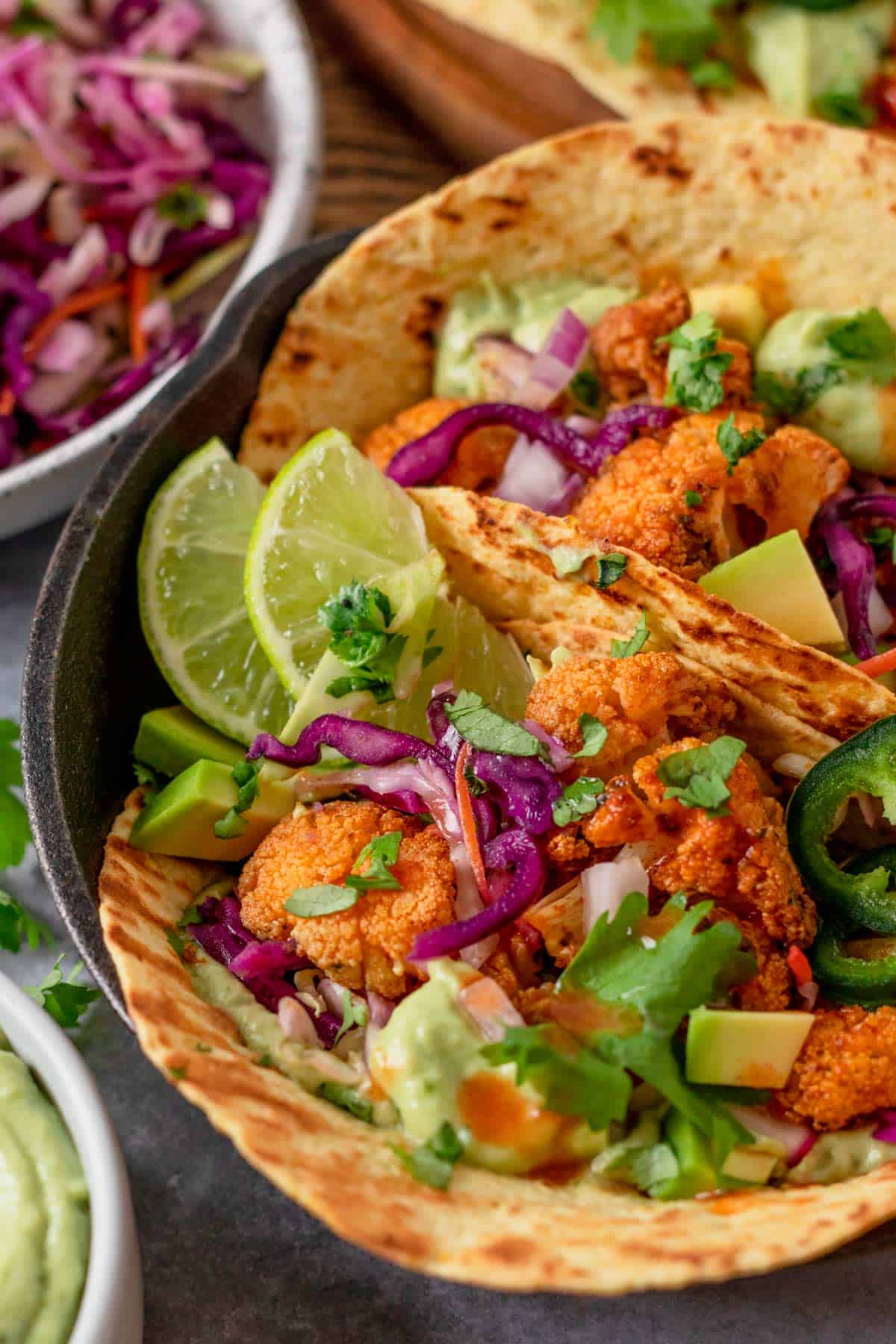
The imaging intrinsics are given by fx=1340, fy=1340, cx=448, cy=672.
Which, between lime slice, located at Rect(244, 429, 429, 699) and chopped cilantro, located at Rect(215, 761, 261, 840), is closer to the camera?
chopped cilantro, located at Rect(215, 761, 261, 840)

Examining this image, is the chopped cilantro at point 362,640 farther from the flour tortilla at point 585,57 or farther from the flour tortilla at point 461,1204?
the flour tortilla at point 585,57

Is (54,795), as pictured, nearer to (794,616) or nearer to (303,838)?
(303,838)

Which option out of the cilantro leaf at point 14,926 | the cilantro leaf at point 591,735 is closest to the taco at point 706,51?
the cilantro leaf at point 591,735

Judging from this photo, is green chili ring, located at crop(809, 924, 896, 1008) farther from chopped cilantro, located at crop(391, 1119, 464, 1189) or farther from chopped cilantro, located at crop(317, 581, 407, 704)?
chopped cilantro, located at crop(317, 581, 407, 704)

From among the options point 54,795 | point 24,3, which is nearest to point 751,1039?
point 54,795

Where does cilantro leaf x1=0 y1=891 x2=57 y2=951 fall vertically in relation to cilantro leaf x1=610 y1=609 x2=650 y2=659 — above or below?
below

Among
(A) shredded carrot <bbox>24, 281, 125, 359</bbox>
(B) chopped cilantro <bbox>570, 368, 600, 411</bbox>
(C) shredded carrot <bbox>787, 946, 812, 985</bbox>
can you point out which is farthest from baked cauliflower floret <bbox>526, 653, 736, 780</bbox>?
(A) shredded carrot <bbox>24, 281, 125, 359</bbox>
